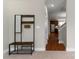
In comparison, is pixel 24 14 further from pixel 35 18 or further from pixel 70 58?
pixel 70 58

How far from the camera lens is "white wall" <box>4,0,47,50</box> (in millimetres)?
6938

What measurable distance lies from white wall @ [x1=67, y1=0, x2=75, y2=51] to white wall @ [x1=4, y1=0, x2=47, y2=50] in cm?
112

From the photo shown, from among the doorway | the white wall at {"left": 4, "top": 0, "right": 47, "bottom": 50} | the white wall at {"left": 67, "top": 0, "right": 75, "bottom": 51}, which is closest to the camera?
the white wall at {"left": 67, "top": 0, "right": 75, "bottom": 51}

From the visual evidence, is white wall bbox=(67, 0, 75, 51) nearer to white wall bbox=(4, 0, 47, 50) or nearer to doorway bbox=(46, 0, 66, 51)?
doorway bbox=(46, 0, 66, 51)

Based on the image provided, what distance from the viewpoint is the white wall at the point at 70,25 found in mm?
6793

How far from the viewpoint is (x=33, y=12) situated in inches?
275

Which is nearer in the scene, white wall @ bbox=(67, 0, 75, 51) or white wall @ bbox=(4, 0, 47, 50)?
white wall @ bbox=(67, 0, 75, 51)

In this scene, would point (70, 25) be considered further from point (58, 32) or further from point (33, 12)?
point (58, 32)

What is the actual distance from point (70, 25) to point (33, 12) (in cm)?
176

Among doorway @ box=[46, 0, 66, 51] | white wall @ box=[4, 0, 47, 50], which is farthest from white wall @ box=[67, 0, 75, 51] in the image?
white wall @ box=[4, 0, 47, 50]

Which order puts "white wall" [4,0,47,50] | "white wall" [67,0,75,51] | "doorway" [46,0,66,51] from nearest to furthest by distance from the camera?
"white wall" [67,0,75,51] → "white wall" [4,0,47,50] → "doorway" [46,0,66,51]

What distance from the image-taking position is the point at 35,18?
6984 mm
